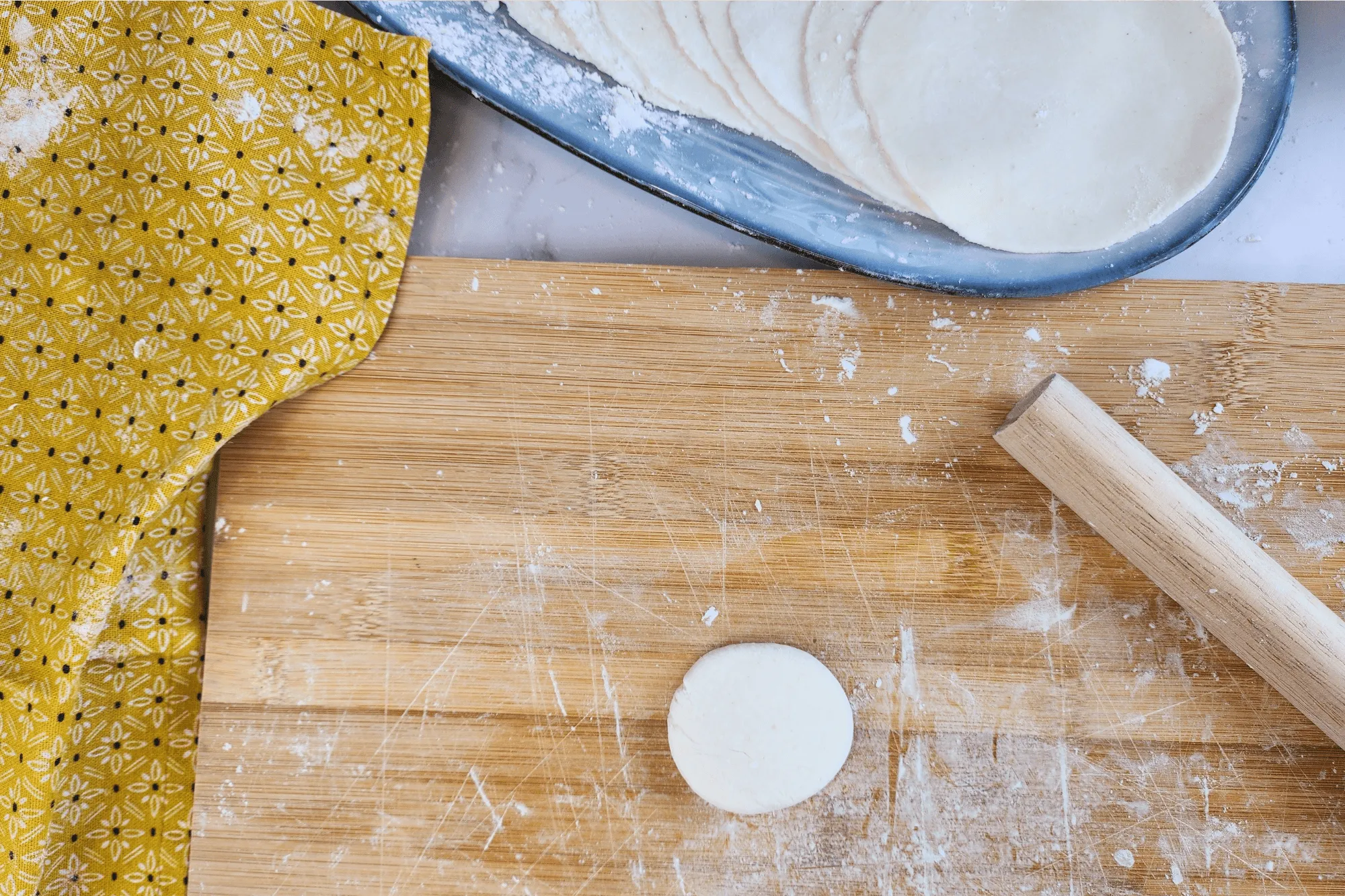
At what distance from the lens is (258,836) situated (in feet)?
2.93

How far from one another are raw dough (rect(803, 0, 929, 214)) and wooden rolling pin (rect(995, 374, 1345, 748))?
27cm

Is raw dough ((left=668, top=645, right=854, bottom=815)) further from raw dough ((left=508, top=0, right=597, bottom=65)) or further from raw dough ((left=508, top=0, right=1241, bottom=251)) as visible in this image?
raw dough ((left=508, top=0, right=597, bottom=65))

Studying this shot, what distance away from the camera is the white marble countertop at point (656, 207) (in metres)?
0.96

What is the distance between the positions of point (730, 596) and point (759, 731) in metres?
0.14

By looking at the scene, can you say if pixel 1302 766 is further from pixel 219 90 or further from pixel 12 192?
pixel 12 192

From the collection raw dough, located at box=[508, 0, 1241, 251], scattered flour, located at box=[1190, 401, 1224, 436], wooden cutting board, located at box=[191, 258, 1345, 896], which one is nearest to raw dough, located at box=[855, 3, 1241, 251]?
raw dough, located at box=[508, 0, 1241, 251]

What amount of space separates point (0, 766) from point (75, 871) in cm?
15

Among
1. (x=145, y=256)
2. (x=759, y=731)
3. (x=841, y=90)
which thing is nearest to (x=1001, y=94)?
(x=841, y=90)

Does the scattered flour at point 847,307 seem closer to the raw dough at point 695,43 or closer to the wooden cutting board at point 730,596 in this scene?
the wooden cutting board at point 730,596

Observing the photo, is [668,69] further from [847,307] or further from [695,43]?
[847,307]

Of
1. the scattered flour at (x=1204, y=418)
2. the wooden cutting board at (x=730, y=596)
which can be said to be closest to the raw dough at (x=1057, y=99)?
the wooden cutting board at (x=730, y=596)

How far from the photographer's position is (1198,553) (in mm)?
787

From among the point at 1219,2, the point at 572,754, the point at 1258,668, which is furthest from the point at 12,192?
the point at 1258,668

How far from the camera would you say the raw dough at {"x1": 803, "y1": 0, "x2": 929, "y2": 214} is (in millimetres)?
817
